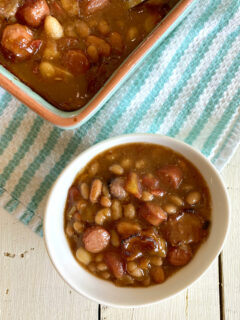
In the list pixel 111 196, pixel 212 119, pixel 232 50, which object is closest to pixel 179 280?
pixel 111 196

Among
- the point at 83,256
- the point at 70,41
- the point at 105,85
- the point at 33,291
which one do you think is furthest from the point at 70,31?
the point at 33,291

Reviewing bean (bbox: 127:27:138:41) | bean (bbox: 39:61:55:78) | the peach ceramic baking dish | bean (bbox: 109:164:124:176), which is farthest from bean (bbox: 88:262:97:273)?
bean (bbox: 127:27:138:41)

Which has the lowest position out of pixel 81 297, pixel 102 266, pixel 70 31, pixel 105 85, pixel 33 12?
pixel 81 297

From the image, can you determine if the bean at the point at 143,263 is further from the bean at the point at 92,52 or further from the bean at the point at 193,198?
the bean at the point at 92,52

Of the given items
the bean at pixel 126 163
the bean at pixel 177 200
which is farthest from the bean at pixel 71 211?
the bean at pixel 177 200

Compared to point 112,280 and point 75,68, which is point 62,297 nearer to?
point 112,280

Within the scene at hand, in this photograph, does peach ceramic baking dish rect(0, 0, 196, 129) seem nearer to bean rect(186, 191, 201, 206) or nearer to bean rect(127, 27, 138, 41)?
bean rect(127, 27, 138, 41)

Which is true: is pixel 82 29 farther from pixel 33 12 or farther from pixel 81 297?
pixel 81 297
